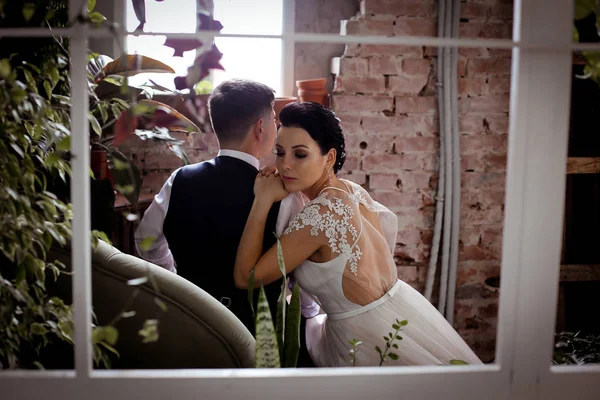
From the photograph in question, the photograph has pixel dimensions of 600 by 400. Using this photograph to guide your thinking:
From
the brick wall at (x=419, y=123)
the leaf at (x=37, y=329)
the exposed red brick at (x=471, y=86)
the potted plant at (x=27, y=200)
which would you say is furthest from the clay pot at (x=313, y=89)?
the leaf at (x=37, y=329)

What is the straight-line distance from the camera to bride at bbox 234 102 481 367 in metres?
1.78

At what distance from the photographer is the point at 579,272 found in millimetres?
2910

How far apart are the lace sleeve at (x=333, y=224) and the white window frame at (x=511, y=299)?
91 centimetres

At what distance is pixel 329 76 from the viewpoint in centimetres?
307

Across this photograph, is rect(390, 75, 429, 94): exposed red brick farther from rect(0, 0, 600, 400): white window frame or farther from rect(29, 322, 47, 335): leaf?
rect(29, 322, 47, 335): leaf

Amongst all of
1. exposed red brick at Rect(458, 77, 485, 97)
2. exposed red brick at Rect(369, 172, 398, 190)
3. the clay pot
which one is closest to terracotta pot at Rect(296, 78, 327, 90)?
the clay pot

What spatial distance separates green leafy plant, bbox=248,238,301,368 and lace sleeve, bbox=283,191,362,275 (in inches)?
16.7

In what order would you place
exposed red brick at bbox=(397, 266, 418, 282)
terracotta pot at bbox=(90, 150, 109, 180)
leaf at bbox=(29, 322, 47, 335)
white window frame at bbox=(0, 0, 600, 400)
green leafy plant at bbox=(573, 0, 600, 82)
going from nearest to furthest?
white window frame at bbox=(0, 0, 600, 400) < green leafy plant at bbox=(573, 0, 600, 82) < leaf at bbox=(29, 322, 47, 335) < terracotta pot at bbox=(90, 150, 109, 180) < exposed red brick at bbox=(397, 266, 418, 282)

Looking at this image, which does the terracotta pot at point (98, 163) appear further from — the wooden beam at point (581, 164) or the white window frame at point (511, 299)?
the wooden beam at point (581, 164)

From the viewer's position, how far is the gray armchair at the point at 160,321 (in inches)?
55.0

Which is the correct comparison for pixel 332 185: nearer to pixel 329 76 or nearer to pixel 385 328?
pixel 385 328

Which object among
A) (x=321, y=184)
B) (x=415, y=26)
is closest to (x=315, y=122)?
(x=321, y=184)

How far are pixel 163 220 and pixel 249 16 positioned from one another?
133 centimetres

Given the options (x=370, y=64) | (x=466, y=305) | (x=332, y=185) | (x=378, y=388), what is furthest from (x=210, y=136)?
(x=378, y=388)
